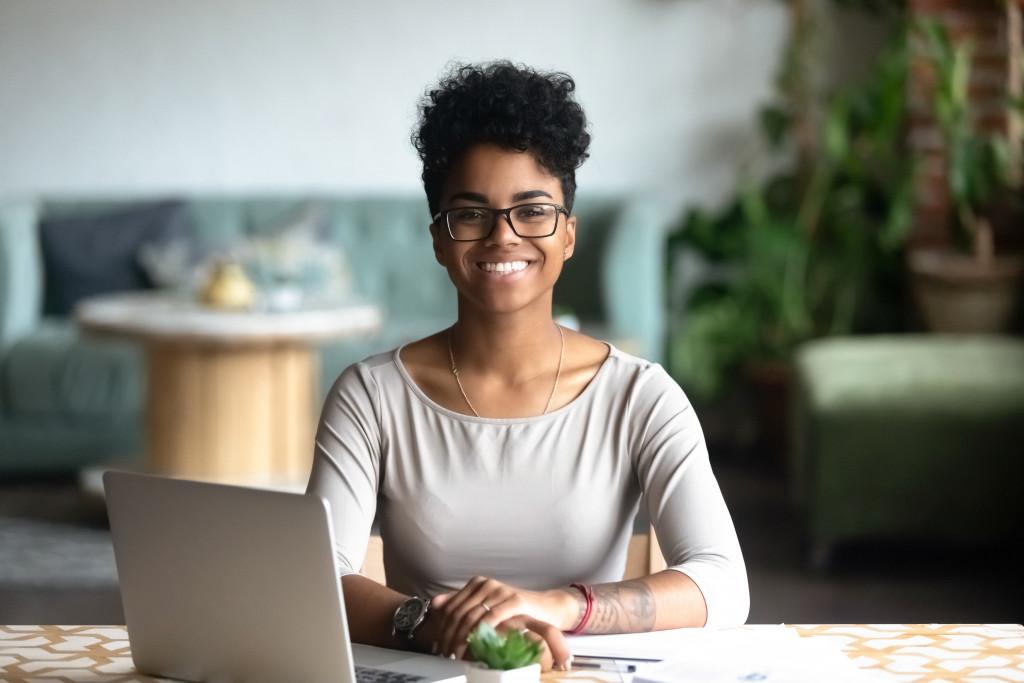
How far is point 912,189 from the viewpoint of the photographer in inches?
169

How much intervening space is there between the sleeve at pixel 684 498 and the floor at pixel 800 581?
5.13 feet

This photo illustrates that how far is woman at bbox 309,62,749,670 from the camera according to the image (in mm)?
1373

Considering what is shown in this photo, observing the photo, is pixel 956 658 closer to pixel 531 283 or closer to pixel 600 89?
pixel 531 283

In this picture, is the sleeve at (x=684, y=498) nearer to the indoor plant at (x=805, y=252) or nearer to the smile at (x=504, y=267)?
the smile at (x=504, y=267)

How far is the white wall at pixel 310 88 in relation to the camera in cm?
488

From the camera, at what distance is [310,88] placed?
4.96m

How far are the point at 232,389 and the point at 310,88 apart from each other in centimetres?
183

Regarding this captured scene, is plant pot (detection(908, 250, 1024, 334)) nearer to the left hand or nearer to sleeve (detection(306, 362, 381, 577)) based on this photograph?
sleeve (detection(306, 362, 381, 577))

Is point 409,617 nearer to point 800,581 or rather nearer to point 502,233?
point 502,233

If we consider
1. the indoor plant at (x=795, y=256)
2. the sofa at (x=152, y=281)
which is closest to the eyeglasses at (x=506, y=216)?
the sofa at (x=152, y=281)

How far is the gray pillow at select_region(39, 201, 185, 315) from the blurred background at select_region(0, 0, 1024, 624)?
11mm

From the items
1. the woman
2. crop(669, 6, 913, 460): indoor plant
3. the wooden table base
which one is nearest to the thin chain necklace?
the woman

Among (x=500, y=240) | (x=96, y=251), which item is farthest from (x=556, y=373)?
(x=96, y=251)

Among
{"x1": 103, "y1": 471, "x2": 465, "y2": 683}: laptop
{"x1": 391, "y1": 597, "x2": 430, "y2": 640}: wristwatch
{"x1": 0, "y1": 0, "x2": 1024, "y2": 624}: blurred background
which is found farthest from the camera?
{"x1": 0, "y1": 0, "x2": 1024, "y2": 624}: blurred background
